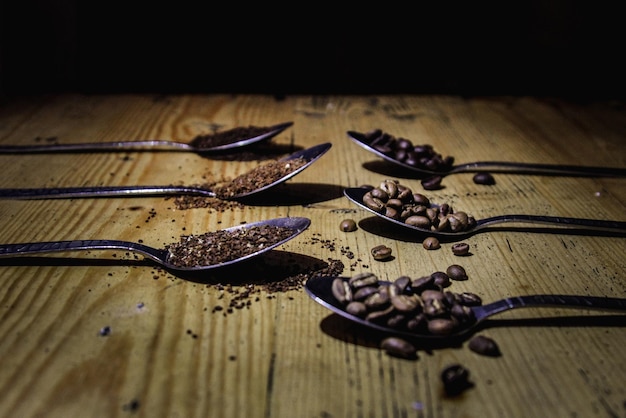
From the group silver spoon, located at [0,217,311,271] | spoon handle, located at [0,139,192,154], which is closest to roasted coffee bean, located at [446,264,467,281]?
silver spoon, located at [0,217,311,271]

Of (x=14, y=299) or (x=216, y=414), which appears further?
(x=14, y=299)

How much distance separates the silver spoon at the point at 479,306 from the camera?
3.55 feet

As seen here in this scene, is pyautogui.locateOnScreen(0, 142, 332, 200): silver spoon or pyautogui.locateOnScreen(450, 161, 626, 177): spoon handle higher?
pyautogui.locateOnScreen(450, 161, 626, 177): spoon handle

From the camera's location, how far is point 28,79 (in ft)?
10.9

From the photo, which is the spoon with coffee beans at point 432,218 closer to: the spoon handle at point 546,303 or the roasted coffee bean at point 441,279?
the roasted coffee bean at point 441,279

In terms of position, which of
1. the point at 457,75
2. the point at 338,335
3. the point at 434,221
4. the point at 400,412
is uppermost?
the point at 457,75

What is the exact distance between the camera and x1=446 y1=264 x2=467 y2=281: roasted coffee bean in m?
1.32

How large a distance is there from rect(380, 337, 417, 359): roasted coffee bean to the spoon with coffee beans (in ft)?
1.52

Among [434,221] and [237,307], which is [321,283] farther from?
[434,221]

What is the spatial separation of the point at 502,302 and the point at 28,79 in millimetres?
3142

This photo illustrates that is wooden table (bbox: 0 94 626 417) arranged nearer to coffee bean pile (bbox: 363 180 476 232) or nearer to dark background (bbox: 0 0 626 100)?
coffee bean pile (bbox: 363 180 476 232)

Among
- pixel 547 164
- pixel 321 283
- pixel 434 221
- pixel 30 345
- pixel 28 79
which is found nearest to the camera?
pixel 30 345

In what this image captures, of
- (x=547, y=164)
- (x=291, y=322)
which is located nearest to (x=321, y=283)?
(x=291, y=322)

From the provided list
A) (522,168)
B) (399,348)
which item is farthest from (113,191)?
(522,168)
